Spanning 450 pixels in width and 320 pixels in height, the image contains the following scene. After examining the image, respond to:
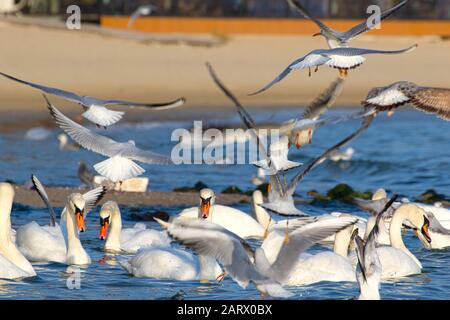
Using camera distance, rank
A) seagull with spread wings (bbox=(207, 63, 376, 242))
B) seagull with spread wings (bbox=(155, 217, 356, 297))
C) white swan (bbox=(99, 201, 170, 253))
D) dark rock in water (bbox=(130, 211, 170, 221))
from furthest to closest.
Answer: dark rock in water (bbox=(130, 211, 170, 221))
white swan (bbox=(99, 201, 170, 253))
seagull with spread wings (bbox=(207, 63, 376, 242))
seagull with spread wings (bbox=(155, 217, 356, 297))

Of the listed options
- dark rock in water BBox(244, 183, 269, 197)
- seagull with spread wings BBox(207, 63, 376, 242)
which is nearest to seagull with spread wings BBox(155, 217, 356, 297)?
seagull with spread wings BBox(207, 63, 376, 242)

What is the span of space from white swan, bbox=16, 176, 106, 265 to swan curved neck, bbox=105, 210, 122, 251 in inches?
13.0

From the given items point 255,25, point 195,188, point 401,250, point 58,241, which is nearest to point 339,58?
point 401,250

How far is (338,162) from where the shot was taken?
68.1 feet

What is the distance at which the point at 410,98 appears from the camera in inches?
460

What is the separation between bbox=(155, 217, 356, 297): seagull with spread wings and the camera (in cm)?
902

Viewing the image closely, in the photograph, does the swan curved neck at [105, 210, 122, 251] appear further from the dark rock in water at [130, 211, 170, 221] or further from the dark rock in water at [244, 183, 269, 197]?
the dark rock in water at [244, 183, 269, 197]

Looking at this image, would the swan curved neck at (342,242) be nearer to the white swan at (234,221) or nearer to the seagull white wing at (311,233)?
the white swan at (234,221)

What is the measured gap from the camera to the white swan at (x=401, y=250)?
37.4 ft

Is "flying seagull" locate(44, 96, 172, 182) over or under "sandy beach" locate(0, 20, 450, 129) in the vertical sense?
under

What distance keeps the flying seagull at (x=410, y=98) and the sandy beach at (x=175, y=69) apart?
1542cm

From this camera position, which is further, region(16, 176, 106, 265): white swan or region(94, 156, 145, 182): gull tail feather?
region(94, 156, 145, 182): gull tail feather

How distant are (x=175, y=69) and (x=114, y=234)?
1989 cm
